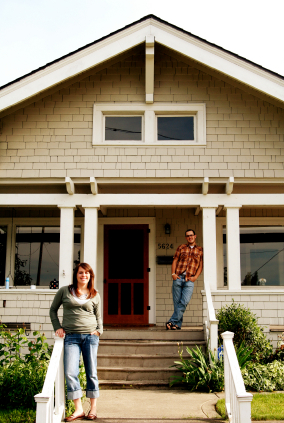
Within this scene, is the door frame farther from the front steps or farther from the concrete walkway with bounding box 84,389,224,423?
the concrete walkway with bounding box 84,389,224,423

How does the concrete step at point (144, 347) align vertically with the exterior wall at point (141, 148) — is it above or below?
below

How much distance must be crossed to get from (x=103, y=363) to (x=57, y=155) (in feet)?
12.0

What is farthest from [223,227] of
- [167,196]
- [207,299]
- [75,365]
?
[75,365]

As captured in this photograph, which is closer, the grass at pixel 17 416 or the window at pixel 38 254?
the grass at pixel 17 416

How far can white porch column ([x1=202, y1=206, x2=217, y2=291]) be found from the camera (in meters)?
7.53

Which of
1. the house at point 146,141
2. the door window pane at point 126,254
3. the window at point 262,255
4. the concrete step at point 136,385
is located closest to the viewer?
the concrete step at point 136,385

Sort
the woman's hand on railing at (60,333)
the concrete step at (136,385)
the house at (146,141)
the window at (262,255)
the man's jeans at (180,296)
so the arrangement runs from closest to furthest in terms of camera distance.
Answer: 1. the woman's hand on railing at (60,333)
2. the concrete step at (136,385)
3. the man's jeans at (180,296)
4. the house at (146,141)
5. the window at (262,255)

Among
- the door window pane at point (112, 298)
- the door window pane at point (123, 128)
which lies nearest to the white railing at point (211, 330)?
the door window pane at point (112, 298)

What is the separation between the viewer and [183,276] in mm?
7531

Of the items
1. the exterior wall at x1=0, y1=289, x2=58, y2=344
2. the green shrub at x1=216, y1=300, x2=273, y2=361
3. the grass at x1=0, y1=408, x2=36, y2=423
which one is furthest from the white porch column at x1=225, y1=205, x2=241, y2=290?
the grass at x1=0, y1=408, x2=36, y2=423

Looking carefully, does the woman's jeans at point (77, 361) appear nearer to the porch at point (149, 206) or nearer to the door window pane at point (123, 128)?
the porch at point (149, 206)

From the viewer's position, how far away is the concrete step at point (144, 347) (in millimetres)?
6906

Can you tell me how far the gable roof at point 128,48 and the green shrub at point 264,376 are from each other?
15.0ft

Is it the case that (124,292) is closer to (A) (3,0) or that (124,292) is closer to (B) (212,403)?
(B) (212,403)
